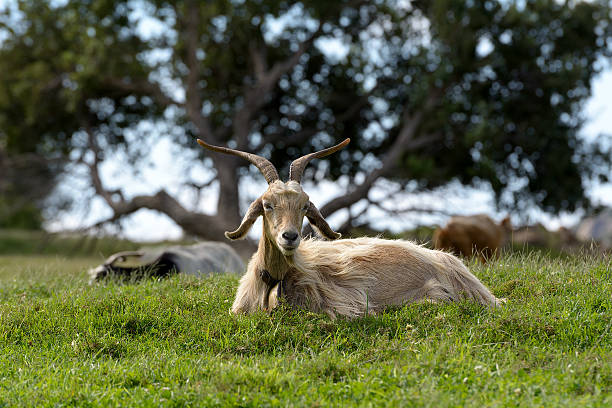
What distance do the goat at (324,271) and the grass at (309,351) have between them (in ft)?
0.92

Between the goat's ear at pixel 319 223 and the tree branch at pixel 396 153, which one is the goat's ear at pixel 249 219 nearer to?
the goat's ear at pixel 319 223

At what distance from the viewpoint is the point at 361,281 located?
653 cm

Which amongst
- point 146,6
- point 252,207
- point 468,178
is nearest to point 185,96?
point 146,6

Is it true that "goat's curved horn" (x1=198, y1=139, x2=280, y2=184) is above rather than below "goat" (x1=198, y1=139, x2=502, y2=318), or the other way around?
above

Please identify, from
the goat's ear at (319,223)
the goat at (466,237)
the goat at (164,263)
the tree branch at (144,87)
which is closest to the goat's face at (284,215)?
the goat's ear at (319,223)

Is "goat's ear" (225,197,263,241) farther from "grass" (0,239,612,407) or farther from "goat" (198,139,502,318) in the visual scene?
"grass" (0,239,612,407)

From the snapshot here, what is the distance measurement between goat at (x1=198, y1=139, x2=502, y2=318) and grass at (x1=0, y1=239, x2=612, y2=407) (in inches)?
11.1

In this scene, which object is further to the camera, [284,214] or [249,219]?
[249,219]

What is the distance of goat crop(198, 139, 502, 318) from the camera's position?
6.04m

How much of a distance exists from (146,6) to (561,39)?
1187cm

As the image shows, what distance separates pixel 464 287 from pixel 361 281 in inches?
43.5

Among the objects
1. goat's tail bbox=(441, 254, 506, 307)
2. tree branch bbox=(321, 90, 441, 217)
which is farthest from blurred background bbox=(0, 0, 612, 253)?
goat's tail bbox=(441, 254, 506, 307)

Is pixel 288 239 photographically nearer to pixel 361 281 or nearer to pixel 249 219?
pixel 249 219

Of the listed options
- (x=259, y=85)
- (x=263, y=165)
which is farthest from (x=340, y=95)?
(x=263, y=165)
